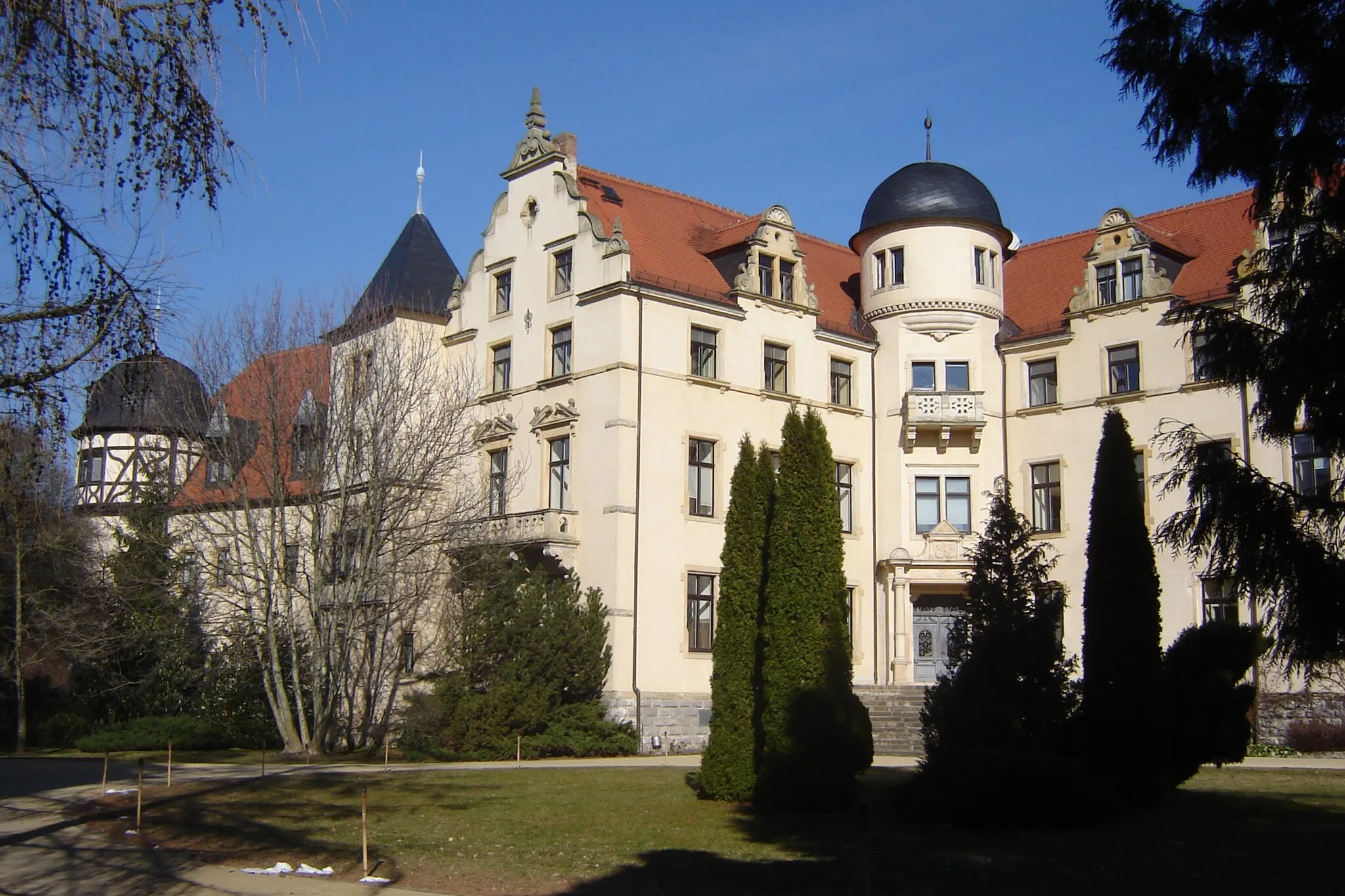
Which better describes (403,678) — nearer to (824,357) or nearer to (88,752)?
(88,752)

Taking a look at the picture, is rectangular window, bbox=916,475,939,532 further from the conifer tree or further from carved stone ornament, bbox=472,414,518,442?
the conifer tree

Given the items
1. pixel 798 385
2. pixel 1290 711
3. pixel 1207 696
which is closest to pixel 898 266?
pixel 798 385

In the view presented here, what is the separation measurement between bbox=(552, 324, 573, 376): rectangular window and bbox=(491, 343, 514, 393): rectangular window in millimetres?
1779

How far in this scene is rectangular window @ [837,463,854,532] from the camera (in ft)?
123

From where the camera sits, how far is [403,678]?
116 feet

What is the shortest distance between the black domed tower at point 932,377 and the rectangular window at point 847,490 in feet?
2.98

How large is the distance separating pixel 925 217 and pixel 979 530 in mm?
9134

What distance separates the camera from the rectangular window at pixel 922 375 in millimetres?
38250

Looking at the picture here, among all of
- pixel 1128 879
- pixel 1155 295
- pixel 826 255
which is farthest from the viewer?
pixel 826 255

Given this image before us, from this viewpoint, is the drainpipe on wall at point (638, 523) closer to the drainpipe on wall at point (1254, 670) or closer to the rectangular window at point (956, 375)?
the rectangular window at point (956, 375)

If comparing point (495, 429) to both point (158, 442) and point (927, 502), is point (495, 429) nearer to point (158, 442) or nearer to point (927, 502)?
point (158, 442)

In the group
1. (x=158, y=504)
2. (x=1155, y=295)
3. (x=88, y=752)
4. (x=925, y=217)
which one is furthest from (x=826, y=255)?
(x=88, y=752)

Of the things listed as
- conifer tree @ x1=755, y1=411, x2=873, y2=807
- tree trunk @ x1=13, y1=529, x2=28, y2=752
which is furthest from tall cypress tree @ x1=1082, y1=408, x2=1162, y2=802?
tree trunk @ x1=13, y1=529, x2=28, y2=752

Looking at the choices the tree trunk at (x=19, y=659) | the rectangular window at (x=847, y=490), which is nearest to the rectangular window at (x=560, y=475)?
the rectangular window at (x=847, y=490)
